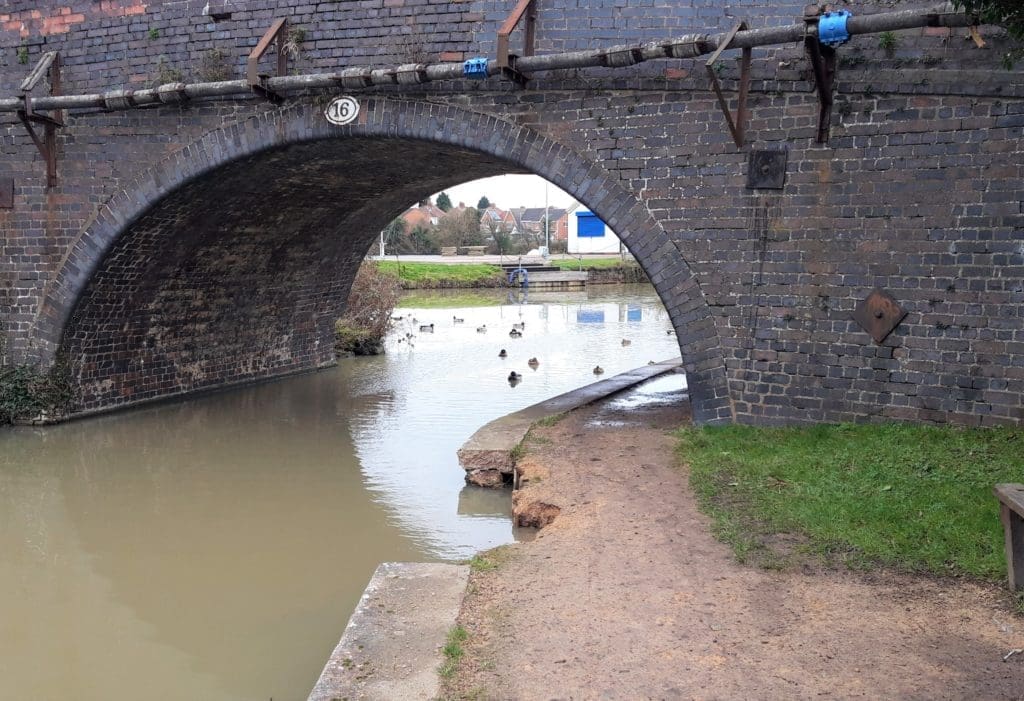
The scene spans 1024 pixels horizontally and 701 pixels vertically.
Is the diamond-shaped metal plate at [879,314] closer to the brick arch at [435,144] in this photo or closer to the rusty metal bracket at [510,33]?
the brick arch at [435,144]

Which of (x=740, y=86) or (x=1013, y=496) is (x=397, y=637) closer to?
(x=1013, y=496)

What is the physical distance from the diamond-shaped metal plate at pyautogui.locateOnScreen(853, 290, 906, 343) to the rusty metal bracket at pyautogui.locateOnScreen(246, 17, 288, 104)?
243 inches

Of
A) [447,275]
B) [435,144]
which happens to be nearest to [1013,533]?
[435,144]

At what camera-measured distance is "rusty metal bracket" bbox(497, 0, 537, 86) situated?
8828 millimetres

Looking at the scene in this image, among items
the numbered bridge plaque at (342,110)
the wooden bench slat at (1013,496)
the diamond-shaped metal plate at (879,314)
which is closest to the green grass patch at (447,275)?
the numbered bridge plaque at (342,110)

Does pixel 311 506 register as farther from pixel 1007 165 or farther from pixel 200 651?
pixel 1007 165

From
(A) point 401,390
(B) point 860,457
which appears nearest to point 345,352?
(A) point 401,390

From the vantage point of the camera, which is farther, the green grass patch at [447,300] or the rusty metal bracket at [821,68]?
the green grass patch at [447,300]

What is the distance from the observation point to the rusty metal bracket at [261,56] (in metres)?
9.77

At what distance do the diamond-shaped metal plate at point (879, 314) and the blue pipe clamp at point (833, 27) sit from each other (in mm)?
2054

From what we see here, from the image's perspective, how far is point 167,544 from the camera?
759cm

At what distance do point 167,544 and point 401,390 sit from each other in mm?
6972

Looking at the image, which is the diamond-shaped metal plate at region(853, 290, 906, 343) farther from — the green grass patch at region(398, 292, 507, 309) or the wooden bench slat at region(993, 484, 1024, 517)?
the green grass patch at region(398, 292, 507, 309)

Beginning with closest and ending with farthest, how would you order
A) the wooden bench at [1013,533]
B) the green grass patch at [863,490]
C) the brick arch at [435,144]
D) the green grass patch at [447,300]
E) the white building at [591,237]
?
the wooden bench at [1013,533], the green grass patch at [863,490], the brick arch at [435,144], the green grass patch at [447,300], the white building at [591,237]
